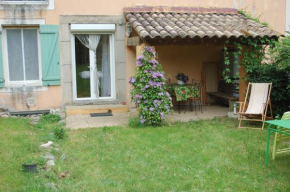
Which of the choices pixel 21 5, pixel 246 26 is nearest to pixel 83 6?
pixel 21 5

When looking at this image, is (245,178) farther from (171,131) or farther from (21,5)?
(21,5)

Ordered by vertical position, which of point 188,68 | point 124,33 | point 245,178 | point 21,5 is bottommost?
point 245,178

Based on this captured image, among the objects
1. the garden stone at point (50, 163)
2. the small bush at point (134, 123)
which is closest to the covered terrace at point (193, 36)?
the small bush at point (134, 123)

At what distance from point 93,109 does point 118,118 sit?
1009 mm

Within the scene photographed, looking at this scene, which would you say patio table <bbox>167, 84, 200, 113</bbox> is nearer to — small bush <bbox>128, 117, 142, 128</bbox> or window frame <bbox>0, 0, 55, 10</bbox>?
small bush <bbox>128, 117, 142, 128</bbox>

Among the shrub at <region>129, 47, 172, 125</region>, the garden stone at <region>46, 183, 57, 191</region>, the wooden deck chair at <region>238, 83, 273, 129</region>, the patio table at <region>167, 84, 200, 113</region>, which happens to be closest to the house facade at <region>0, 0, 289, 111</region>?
the shrub at <region>129, 47, 172, 125</region>

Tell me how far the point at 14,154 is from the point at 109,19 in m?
5.52

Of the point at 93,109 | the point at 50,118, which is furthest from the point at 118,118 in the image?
the point at 50,118

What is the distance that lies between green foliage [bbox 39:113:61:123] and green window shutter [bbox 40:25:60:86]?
1.03 meters

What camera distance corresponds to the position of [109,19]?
9.88m

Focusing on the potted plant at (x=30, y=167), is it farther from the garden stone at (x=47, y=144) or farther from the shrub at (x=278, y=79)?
the shrub at (x=278, y=79)

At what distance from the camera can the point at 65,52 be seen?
31.8 ft

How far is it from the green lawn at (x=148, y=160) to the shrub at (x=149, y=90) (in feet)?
1.24

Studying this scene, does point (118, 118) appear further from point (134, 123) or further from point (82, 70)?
point (82, 70)
